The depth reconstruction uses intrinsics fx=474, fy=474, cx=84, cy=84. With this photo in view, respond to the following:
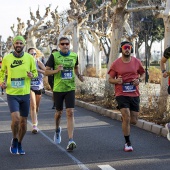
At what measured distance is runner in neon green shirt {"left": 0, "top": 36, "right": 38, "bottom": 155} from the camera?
8.06m

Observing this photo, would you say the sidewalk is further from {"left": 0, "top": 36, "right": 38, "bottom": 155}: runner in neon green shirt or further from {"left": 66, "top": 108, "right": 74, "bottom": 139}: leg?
{"left": 0, "top": 36, "right": 38, "bottom": 155}: runner in neon green shirt

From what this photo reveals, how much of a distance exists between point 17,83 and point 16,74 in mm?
159

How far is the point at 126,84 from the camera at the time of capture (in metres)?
8.40

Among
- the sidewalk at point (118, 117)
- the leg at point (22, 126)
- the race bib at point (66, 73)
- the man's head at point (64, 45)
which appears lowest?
the sidewalk at point (118, 117)

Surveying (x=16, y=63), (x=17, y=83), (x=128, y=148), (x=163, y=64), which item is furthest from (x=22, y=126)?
(x=163, y=64)

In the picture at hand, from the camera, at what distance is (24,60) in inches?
322

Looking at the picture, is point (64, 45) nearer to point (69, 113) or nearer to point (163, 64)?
point (69, 113)

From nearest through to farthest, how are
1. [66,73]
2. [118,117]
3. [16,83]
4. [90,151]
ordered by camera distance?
[16,83], [90,151], [66,73], [118,117]

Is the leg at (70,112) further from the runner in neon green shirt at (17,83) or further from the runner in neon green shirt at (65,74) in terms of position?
the runner in neon green shirt at (17,83)

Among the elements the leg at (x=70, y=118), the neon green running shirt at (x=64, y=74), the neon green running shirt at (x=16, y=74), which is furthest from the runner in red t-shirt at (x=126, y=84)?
the neon green running shirt at (x=16, y=74)

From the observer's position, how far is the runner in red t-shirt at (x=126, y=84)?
835cm

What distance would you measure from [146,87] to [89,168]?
20.9 feet

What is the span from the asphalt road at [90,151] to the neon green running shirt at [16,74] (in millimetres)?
1134

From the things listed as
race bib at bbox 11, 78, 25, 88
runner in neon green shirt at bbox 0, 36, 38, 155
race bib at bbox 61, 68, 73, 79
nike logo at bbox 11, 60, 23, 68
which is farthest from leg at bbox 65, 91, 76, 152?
nike logo at bbox 11, 60, 23, 68
